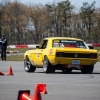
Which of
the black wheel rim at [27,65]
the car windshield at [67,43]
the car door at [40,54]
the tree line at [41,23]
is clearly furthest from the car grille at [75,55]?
the tree line at [41,23]

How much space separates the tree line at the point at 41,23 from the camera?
92438mm

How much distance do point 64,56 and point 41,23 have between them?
7838cm

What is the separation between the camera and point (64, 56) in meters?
18.0

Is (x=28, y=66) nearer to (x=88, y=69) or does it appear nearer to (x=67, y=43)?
(x=67, y=43)

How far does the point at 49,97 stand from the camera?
35.2ft

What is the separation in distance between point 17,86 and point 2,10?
8470cm

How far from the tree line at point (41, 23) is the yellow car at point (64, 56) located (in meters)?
68.9

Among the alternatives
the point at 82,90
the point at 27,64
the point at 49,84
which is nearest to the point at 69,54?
the point at 27,64

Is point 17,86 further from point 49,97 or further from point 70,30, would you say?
point 70,30

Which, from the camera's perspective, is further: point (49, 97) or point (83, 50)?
point (83, 50)

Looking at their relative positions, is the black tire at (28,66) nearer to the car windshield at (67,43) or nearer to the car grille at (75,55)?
the car windshield at (67,43)

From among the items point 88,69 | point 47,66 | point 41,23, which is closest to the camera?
point 47,66

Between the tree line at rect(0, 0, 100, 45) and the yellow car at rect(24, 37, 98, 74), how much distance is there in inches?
2713

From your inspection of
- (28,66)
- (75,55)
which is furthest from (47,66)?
(28,66)
